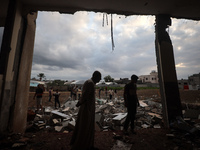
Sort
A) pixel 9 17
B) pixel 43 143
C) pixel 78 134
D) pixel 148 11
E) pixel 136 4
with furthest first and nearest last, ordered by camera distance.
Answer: pixel 148 11
pixel 136 4
pixel 9 17
pixel 43 143
pixel 78 134

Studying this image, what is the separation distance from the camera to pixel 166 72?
144 inches

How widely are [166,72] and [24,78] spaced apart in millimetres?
5072

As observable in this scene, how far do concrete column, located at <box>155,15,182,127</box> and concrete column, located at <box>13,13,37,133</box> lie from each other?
190 inches

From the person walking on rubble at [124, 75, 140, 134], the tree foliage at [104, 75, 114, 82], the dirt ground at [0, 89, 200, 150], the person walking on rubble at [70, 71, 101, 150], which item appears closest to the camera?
the person walking on rubble at [70, 71, 101, 150]

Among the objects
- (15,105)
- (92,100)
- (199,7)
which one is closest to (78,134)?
(92,100)

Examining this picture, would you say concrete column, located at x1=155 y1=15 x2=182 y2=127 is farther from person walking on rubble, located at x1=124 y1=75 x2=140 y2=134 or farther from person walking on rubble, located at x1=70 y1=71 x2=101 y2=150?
person walking on rubble, located at x1=70 y1=71 x2=101 y2=150

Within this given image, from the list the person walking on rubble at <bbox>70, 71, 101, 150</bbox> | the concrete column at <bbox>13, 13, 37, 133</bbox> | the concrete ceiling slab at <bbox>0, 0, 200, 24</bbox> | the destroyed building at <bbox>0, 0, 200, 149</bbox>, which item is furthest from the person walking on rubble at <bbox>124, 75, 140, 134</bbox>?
the concrete column at <bbox>13, 13, 37, 133</bbox>

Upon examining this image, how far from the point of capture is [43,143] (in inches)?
101

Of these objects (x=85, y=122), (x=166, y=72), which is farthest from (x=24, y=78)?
(x=166, y=72)

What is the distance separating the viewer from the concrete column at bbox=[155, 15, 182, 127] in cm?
352

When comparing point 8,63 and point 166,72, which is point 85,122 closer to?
point 8,63

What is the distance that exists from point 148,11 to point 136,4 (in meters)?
0.69

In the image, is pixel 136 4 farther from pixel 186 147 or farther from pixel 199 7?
pixel 186 147

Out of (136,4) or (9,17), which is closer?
(9,17)
